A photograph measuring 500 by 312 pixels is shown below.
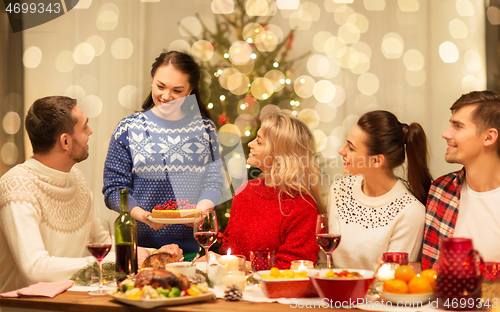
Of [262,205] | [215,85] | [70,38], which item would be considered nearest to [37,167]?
[262,205]

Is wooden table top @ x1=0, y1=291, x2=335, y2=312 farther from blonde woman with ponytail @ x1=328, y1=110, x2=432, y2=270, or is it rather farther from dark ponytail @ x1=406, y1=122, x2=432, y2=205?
dark ponytail @ x1=406, y1=122, x2=432, y2=205

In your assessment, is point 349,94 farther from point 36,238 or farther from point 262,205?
point 36,238

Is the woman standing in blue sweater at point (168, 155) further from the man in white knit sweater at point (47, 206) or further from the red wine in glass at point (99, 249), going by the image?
the red wine in glass at point (99, 249)

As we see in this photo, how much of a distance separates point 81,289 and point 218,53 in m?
2.60

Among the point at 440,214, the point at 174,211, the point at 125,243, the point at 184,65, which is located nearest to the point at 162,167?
the point at 174,211

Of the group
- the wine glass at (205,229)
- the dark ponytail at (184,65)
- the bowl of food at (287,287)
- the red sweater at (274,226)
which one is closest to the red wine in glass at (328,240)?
the bowl of food at (287,287)

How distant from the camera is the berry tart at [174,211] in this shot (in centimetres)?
229

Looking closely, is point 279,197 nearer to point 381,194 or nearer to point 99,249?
point 381,194

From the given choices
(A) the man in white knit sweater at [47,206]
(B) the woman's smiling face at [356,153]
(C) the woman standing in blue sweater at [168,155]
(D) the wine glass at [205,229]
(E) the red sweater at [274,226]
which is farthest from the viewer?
(C) the woman standing in blue sweater at [168,155]

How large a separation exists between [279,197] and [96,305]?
1129 millimetres

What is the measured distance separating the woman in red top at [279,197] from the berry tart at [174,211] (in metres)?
0.22

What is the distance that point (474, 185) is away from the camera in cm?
196

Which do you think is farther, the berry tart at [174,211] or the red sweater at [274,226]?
the berry tart at [174,211]

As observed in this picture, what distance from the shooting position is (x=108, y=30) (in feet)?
13.4
